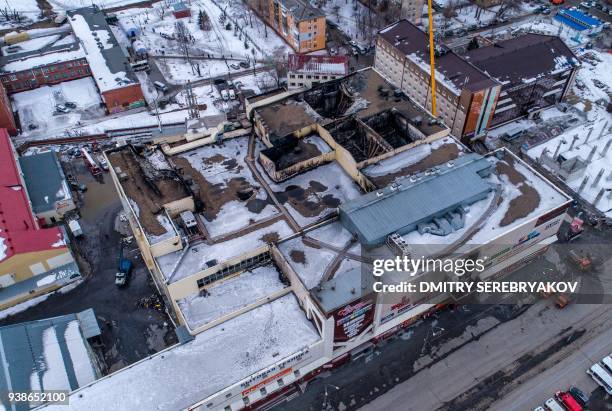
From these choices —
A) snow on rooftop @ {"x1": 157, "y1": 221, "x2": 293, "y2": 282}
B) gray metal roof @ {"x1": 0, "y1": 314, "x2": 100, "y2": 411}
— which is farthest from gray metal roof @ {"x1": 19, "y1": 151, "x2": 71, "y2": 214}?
snow on rooftop @ {"x1": 157, "y1": 221, "x2": 293, "y2": 282}

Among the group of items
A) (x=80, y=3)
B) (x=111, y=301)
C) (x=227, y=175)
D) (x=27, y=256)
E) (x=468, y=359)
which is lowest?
(x=468, y=359)

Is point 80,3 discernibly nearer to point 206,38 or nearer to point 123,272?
point 206,38

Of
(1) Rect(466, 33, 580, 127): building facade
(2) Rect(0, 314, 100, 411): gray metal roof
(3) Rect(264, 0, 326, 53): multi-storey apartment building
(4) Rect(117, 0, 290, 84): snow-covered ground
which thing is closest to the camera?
(2) Rect(0, 314, 100, 411): gray metal roof

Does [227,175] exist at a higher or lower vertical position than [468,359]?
higher

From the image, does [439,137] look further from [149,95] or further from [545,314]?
[149,95]

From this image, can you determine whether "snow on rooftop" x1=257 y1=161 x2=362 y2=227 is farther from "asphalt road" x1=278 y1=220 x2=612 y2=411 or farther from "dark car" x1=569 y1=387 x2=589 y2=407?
"dark car" x1=569 y1=387 x2=589 y2=407

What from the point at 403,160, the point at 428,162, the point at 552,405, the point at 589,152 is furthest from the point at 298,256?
the point at 589,152

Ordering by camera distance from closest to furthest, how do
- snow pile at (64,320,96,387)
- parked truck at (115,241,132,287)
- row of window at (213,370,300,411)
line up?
row of window at (213,370,300,411)
snow pile at (64,320,96,387)
parked truck at (115,241,132,287)

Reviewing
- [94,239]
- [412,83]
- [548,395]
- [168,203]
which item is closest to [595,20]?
[412,83]
